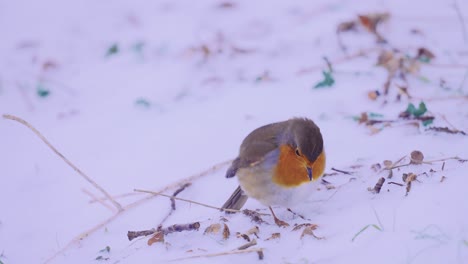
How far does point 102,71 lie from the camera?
20.2 ft

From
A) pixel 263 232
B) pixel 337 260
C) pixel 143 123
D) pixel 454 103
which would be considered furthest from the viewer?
pixel 143 123

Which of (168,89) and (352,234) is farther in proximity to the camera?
(168,89)

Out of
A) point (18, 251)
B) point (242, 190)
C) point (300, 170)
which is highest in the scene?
point (300, 170)

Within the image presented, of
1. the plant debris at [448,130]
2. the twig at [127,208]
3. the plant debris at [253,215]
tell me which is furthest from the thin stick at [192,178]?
the plant debris at [448,130]

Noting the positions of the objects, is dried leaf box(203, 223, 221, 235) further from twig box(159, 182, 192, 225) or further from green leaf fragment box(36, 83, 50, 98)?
green leaf fragment box(36, 83, 50, 98)

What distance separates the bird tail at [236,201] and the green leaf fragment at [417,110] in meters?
1.36

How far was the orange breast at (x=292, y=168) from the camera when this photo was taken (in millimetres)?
3402

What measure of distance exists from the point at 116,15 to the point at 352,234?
4991 millimetres

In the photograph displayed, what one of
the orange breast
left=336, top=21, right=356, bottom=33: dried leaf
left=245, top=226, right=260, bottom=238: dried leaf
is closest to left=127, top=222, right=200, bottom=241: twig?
left=245, top=226, right=260, bottom=238: dried leaf

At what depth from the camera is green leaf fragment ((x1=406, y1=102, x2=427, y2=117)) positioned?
A: 13.9 ft

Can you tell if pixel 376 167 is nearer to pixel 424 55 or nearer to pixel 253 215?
pixel 253 215

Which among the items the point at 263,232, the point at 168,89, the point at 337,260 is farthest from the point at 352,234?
the point at 168,89

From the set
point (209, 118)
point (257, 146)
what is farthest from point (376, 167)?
point (209, 118)

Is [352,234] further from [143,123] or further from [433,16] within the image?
[433,16]
